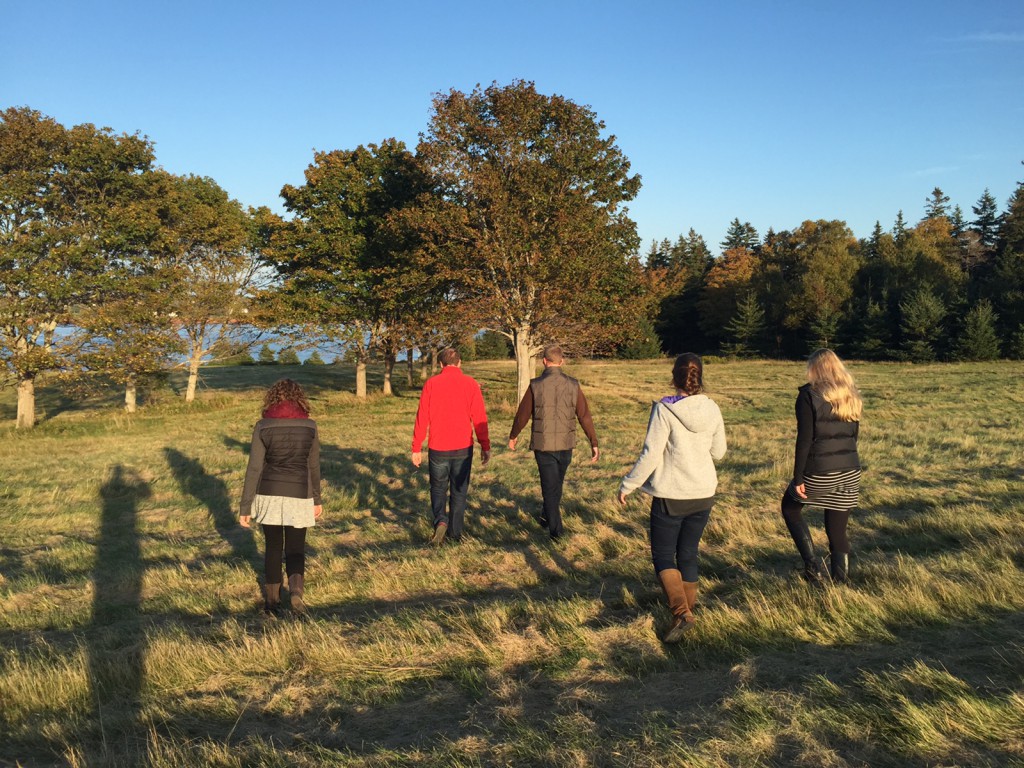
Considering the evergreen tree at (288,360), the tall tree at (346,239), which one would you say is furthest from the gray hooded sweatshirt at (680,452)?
the evergreen tree at (288,360)

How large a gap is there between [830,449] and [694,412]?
1.47 metres

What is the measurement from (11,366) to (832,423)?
80.1 ft

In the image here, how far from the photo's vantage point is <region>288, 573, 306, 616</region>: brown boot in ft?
18.3

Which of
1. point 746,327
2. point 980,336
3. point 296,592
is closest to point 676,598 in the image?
point 296,592

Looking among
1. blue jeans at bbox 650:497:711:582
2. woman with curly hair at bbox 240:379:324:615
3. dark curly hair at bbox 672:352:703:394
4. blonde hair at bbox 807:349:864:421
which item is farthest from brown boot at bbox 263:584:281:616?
blonde hair at bbox 807:349:864:421

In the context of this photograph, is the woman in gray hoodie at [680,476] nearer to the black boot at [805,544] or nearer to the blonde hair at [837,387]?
the blonde hair at [837,387]

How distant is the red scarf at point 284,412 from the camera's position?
18.2ft

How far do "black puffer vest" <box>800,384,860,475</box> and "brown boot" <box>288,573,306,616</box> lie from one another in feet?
14.3

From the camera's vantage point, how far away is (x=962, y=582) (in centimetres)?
481

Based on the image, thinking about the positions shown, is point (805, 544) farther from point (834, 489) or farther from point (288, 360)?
point (288, 360)

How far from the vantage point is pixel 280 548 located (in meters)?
5.66

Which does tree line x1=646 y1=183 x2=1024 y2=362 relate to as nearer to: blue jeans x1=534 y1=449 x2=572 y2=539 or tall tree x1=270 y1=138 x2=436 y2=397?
tall tree x1=270 y1=138 x2=436 y2=397

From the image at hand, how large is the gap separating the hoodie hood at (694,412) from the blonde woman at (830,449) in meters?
1.04

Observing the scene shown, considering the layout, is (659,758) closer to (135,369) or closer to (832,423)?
(832,423)
